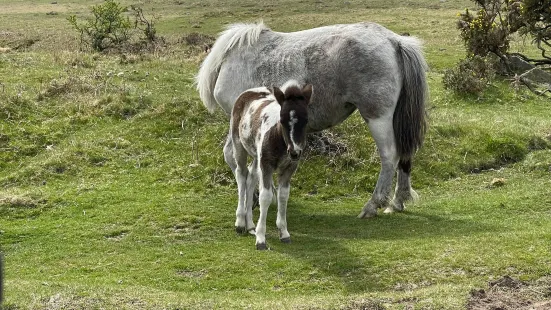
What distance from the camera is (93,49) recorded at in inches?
1064

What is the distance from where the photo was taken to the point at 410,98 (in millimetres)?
11172

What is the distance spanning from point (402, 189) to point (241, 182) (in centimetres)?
281

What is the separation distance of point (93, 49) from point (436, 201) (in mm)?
18507

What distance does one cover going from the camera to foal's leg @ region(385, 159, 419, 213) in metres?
11.6

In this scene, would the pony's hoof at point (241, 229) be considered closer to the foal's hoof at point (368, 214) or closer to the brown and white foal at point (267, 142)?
the brown and white foal at point (267, 142)

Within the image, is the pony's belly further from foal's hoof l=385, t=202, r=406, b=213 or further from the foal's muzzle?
the foal's muzzle

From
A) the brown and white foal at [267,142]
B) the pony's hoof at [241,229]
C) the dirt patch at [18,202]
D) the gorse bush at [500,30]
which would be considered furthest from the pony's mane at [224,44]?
the gorse bush at [500,30]

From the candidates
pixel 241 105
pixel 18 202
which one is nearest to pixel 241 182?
pixel 241 105

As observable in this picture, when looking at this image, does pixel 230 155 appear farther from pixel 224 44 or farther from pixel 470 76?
pixel 470 76

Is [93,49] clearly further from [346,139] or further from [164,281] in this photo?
[164,281]

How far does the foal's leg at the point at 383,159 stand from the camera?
11.1 metres

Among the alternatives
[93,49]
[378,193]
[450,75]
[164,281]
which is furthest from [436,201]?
[93,49]

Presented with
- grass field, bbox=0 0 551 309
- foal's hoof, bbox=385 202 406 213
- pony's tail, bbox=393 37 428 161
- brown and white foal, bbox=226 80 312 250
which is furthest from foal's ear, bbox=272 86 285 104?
foal's hoof, bbox=385 202 406 213

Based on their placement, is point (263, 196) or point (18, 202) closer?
point (263, 196)
